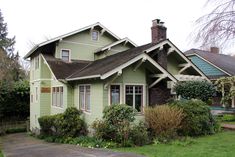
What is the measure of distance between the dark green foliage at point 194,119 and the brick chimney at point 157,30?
16.2 feet

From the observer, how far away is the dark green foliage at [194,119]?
598 inches

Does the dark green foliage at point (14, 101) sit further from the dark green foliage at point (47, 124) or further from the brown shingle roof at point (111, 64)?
the brown shingle roof at point (111, 64)

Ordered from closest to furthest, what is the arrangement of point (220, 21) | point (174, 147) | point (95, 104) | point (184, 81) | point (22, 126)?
point (174, 147) → point (220, 21) → point (95, 104) → point (184, 81) → point (22, 126)

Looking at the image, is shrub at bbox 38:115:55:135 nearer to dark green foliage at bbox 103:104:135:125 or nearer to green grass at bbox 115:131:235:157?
dark green foliage at bbox 103:104:135:125

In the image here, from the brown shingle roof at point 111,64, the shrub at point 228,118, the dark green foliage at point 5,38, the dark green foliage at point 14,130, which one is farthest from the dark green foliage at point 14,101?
the dark green foliage at point 5,38

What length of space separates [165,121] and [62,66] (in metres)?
9.78

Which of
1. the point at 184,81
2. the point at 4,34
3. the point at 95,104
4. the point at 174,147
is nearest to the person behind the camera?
the point at 174,147

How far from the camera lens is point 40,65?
22750 millimetres

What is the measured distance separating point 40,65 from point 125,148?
12.6 meters

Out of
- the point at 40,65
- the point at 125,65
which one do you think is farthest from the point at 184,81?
the point at 40,65

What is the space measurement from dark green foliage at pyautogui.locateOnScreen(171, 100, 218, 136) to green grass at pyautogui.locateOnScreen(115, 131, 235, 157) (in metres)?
1.06

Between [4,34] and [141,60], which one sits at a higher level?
[4,34]

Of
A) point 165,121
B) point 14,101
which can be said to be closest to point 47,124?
point 165,121

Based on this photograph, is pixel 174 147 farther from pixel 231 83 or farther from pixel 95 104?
pixel 231 83
